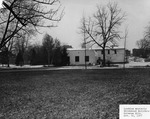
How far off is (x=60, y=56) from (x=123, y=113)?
51829mm

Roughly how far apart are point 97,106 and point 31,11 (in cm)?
506

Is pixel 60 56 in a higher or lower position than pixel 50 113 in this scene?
higher

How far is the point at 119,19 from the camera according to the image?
49312 mm

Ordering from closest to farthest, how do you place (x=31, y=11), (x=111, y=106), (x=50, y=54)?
(x=111, y=106) → (x=31, y=11) → (x=50, y=54)

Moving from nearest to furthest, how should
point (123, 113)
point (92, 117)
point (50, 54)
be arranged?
point (123, 113) → point (92, 117) → point (50, 54)

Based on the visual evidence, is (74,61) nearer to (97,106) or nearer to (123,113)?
(97,106)

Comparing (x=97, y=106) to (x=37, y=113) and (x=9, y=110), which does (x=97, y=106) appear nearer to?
(x=37, y=113)

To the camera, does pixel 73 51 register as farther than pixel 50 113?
Yes

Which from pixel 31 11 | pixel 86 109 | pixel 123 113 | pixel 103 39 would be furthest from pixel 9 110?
pixel 103 39

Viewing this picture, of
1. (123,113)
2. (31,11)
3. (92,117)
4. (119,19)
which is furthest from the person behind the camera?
(119,19)

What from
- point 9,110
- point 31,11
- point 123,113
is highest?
point 31,11

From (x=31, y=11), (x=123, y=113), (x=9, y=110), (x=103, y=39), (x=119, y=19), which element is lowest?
(x=9, y=110)

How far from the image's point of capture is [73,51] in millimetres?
61438

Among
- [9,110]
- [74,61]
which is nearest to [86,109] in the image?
[9,110]
